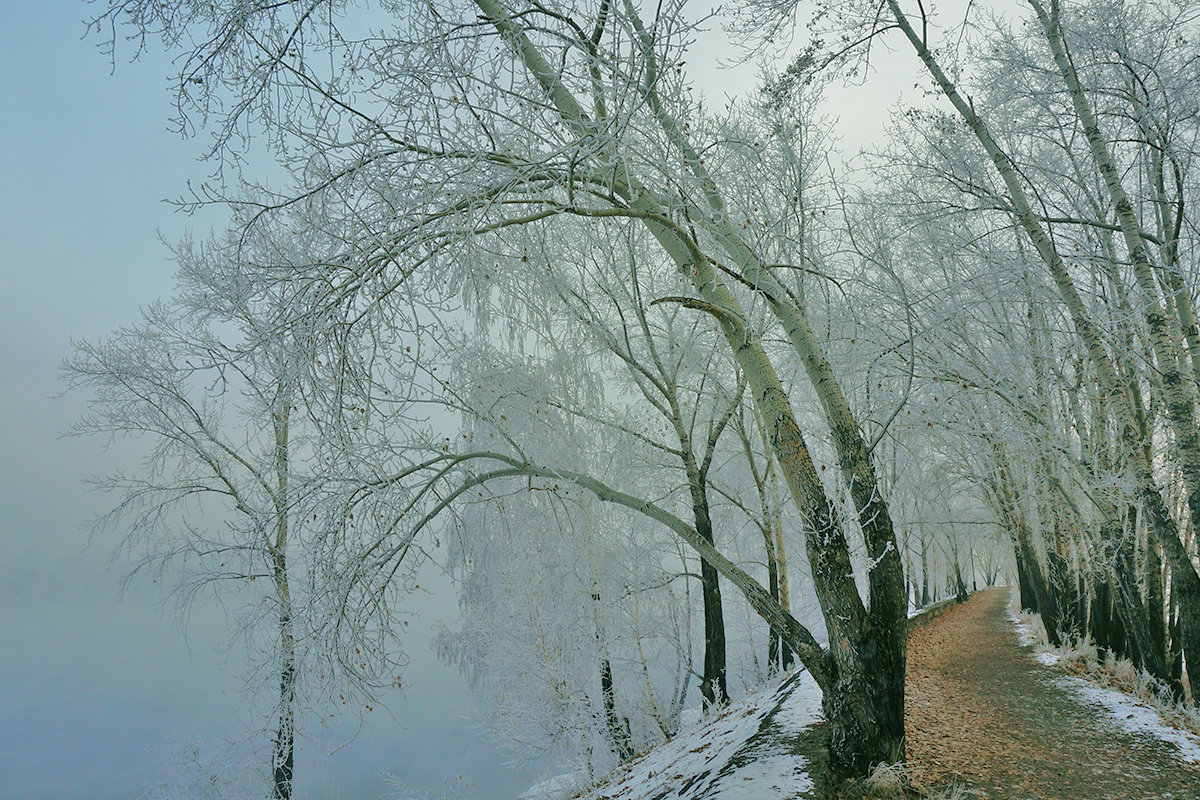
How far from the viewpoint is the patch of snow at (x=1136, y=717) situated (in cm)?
579

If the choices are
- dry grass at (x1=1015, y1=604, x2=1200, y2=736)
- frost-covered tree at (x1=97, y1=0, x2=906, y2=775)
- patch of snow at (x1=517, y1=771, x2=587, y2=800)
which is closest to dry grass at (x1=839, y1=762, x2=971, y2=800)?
frost-covered tree at (x1=97, y1=0, x2=906, y2=775)

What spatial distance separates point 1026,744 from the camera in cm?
604

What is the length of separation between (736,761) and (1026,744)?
328cm

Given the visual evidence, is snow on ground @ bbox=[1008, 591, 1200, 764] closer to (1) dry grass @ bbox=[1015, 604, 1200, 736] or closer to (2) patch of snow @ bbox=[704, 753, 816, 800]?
(1) dry grass @ bbox=[1015, 604, 1200, 736]

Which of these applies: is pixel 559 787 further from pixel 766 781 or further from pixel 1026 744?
pixel 766 781

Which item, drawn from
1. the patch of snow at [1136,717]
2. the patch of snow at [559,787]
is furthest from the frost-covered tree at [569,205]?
Answer: the patch of snow at [559,787]

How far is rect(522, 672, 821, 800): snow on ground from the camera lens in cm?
423

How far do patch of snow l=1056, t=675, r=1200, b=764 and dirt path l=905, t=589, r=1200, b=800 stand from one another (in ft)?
0.44

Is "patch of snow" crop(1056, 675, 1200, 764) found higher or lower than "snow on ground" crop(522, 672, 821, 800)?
lower

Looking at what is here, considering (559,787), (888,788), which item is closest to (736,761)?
(888,788)

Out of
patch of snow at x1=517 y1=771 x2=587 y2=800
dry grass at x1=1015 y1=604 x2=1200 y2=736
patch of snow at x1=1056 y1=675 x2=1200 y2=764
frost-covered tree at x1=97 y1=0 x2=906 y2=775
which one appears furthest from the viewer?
patch of snow at x1=517 y1=771 x2=587 y2=800

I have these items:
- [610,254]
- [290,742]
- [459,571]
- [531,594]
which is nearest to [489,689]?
[531,594]

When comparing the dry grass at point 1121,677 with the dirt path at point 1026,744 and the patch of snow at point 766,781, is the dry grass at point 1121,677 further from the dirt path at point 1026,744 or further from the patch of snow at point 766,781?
the patch of snow at point 766,781

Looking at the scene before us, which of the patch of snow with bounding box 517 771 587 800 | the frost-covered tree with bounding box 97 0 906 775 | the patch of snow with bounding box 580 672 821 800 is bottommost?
the patch of snow with bounding box 517 771 587 800
